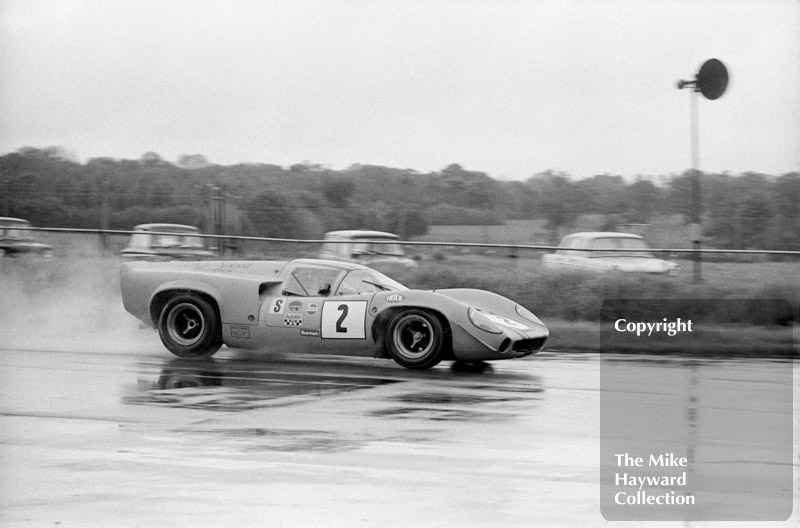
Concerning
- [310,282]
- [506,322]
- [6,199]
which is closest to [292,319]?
[310,282]

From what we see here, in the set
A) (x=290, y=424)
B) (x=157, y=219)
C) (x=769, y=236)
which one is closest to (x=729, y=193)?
(x=769, y=236)

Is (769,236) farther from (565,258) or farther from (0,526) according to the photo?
(0,526)

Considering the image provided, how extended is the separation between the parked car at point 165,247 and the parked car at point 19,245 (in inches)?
51.0

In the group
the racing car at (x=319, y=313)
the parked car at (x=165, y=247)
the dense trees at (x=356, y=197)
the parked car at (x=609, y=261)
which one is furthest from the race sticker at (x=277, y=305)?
the dense trees at (x=356, y=197)

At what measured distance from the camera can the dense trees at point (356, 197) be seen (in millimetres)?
16156

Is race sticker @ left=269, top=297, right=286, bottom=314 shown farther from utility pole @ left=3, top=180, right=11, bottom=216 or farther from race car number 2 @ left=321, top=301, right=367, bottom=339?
utility pole @ left=3, top=180, right=11, bottom=216

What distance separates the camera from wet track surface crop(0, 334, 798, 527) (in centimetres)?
431

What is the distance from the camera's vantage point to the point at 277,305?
936 cm

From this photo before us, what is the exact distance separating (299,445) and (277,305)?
385 centimetres

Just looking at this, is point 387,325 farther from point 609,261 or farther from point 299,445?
point 609,261

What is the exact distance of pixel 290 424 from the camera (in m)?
6.28

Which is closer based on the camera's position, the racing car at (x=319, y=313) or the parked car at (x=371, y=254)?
the racing car at (x=319, y=313)

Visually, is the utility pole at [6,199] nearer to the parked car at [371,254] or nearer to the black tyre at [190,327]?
the parked car at [371,254]

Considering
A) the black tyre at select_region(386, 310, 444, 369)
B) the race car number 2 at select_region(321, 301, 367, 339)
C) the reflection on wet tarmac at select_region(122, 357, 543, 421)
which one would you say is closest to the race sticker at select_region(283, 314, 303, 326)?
the race car number 2 at select_region(321, 301, 367, 339)
